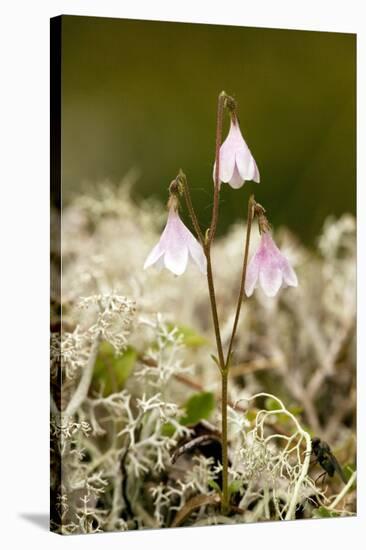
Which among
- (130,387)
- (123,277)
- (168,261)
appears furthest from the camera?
(123,277)

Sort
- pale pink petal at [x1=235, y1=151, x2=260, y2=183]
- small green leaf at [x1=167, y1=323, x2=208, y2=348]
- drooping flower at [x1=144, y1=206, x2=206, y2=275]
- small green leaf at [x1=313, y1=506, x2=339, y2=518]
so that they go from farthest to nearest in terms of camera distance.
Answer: small green leaf at [x1=167, y1=323, x2=208, y2=348] < small green leaf at [x1=313, y1=506, x2=339, y2=518] < pale pink petal at [x1=235, y1=151, x2=260, y2=183] < drooping flower at [x1=144, y1=206, x2=206, y2=275]

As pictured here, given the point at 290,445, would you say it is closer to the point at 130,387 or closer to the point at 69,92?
the point at 130,387

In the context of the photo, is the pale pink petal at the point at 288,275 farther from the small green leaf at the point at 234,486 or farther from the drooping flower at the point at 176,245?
the small green leaf at the point at 234,486

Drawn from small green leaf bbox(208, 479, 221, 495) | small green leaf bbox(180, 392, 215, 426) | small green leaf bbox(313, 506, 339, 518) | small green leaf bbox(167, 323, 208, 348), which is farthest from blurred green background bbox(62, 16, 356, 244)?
small green leaf bbox(313, 506, 339, 518)

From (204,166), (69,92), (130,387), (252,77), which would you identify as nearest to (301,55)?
(252,77)

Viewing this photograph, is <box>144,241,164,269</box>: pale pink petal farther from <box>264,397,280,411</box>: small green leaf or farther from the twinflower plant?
<box>264,397,280,411</box>: small green leaf

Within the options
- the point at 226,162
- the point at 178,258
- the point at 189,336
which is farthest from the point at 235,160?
the point at 189,336
